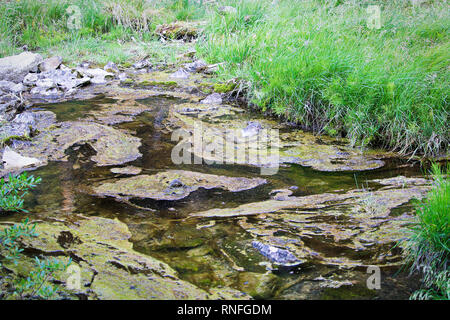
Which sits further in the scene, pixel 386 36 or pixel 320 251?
pixel 386 36

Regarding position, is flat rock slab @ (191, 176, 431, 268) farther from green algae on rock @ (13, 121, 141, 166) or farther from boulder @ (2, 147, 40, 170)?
boulder @ (2, 147, 40, 170)

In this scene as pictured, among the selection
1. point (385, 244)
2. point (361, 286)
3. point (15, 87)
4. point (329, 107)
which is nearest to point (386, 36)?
point (329, 107)

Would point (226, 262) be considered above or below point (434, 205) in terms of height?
below

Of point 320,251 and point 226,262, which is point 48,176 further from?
point 320,251

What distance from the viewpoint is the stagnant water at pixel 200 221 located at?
71.9 inches

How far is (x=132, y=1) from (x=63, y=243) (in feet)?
28.8

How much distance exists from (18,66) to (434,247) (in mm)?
7412

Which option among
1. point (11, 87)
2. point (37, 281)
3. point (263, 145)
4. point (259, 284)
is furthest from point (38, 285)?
point (11, 87)

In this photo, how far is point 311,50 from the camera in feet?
15.4

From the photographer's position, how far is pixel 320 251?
2088mm

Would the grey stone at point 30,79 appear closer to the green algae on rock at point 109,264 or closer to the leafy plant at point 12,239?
the green algae on rock at point 109,264

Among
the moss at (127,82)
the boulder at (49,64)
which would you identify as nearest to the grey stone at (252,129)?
the moss at (127,82)

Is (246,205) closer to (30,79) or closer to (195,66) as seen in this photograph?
(195,66)

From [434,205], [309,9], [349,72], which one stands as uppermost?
[309,9]
